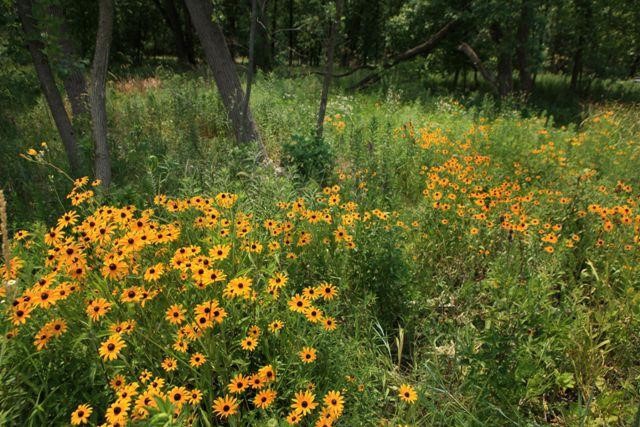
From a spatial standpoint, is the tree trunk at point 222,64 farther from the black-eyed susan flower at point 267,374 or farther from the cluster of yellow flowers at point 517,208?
the black-eyed susan flower at point 267,374

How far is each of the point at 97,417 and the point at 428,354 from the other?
183 centimetres

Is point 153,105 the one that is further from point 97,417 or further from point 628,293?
point 628,293

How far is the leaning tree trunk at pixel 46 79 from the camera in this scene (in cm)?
346

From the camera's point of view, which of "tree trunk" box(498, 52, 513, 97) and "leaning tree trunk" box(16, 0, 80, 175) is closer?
"leaning tree trunk" box(16, 0, 80, 175)

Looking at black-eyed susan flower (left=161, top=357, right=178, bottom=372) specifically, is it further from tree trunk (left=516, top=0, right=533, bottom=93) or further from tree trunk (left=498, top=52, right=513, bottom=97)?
tree trunk (left=498, top=52, right=513, bottom=97)

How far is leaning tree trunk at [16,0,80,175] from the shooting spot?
3.46 m

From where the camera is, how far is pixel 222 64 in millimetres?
5180

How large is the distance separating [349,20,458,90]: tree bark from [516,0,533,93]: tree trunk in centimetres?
237

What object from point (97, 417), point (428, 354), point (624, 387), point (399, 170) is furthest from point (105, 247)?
point (399, 170)

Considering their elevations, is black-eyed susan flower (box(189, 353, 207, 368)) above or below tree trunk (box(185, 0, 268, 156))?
below

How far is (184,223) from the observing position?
241 centimetres

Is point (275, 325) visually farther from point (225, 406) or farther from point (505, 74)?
point (505, 74)

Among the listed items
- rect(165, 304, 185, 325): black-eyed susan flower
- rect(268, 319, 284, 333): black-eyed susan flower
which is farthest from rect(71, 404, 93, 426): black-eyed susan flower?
rect(268, 319, 284, 333): black-eyed susan flower

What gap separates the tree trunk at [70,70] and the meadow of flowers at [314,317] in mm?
1452
